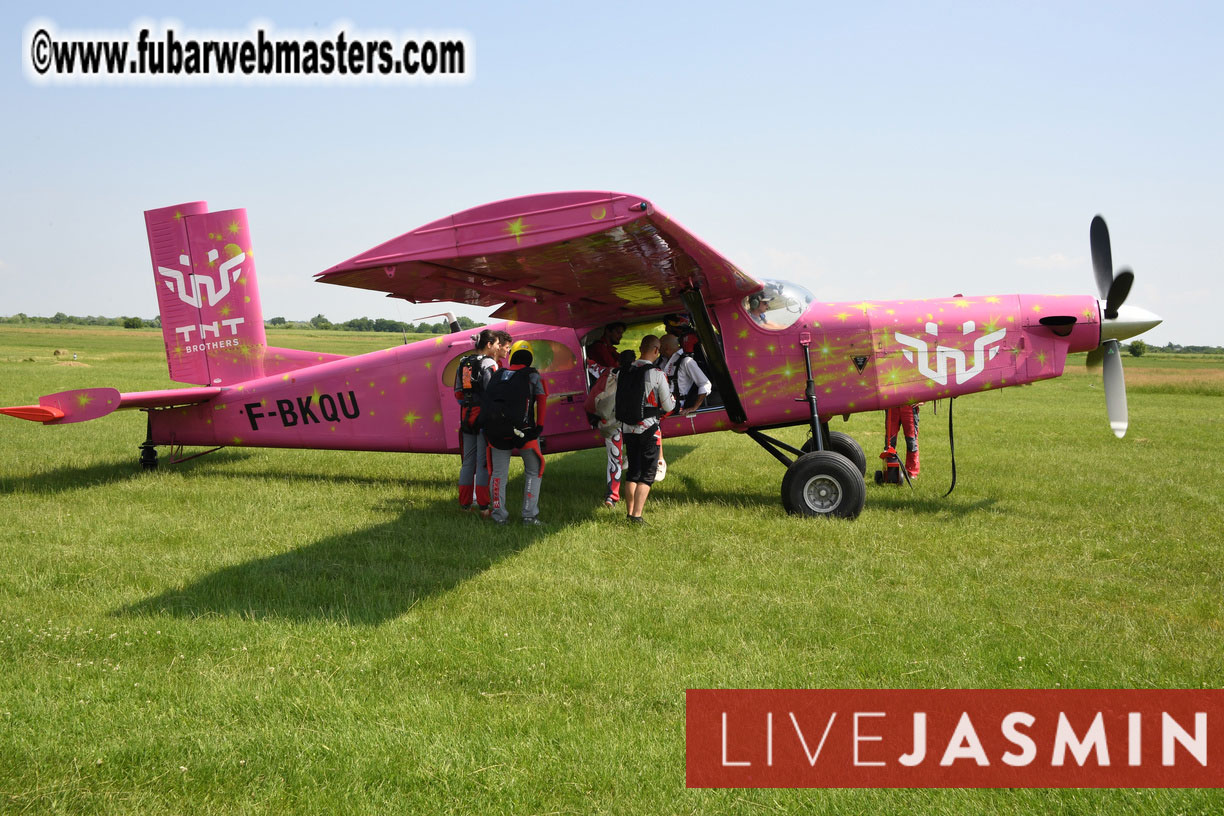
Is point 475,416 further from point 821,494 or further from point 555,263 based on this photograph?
point 821,494

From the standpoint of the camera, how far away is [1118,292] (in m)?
8.57

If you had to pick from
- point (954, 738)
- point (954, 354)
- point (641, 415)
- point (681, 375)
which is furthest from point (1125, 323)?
point (954, 738)

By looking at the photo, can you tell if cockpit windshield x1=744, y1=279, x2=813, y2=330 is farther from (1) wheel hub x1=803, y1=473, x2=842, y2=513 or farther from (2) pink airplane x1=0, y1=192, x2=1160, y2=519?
(1) wheel hub x1=803, y1=473, x2=842, y2=513

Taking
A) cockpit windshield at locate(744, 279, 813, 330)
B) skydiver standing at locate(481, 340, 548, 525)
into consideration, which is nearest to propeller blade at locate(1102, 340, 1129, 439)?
cockpit windshield at locate(744, 279, 813, 330)

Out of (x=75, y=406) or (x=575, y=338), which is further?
(x=575, y=338)

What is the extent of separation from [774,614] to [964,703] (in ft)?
4.58

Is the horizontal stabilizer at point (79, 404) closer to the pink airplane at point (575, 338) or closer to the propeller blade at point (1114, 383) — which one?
the pink airplane at point (575, 338)

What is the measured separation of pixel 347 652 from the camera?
4.82m

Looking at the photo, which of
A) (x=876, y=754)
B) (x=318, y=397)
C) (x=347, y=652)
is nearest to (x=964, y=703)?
(x=876, y=754)

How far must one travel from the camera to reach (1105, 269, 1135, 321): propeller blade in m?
8.51

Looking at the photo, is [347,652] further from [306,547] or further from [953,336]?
[953,336]

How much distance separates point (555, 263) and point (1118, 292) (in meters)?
6.13

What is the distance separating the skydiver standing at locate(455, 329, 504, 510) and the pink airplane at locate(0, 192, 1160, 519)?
1.99 ft

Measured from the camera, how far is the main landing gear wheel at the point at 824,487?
8117 mm
